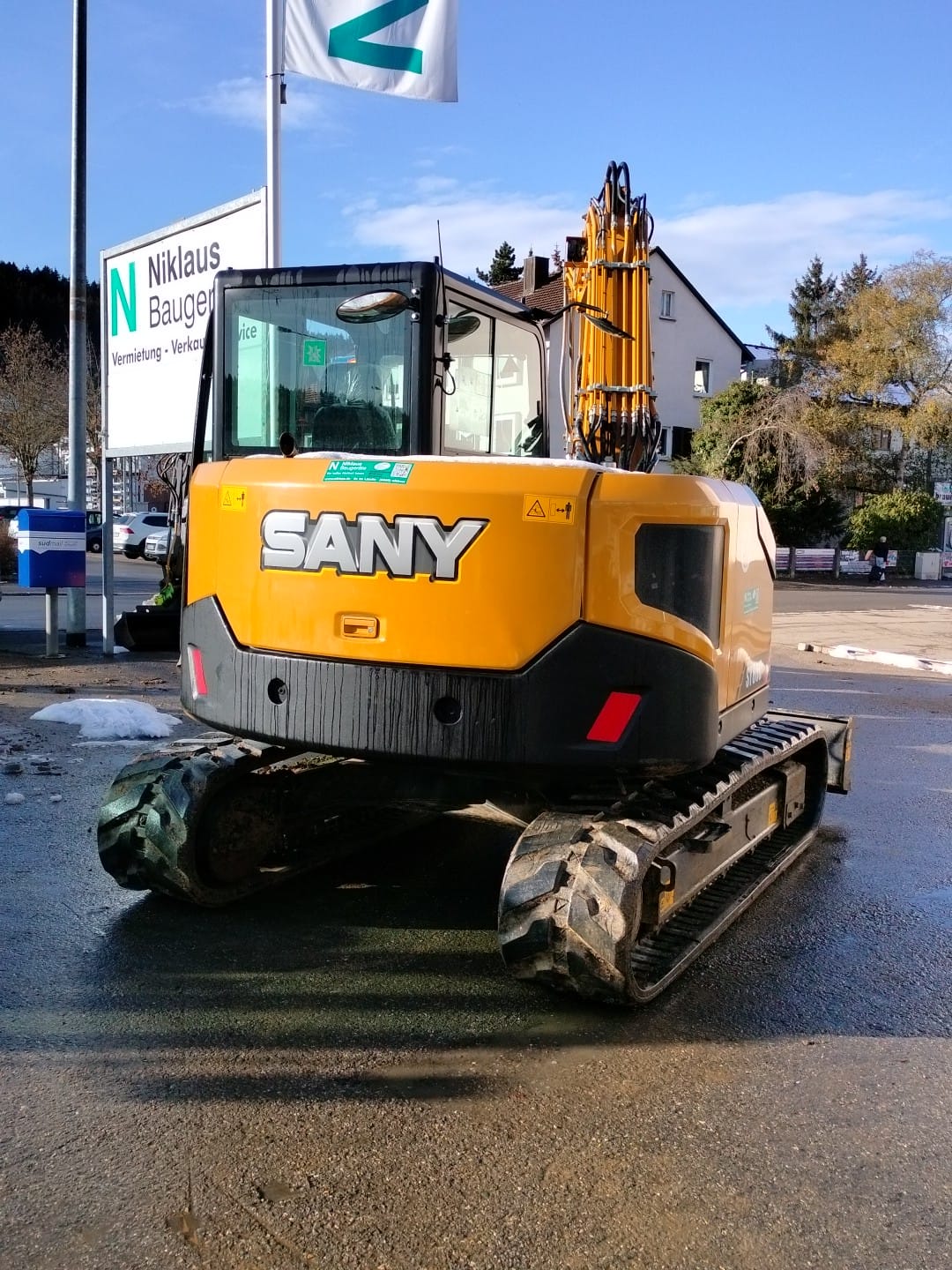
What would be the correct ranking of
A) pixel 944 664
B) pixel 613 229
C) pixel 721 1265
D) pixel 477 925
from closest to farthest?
pixel 721 1265
pixel 477 925
pixel 613 229
pixel 944 664

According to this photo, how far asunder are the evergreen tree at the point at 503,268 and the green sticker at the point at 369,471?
6538 centimetres

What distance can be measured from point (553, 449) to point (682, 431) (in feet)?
122

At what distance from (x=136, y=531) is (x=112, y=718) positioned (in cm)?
2519

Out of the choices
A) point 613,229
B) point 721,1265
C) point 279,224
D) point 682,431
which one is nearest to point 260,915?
point 721,1265

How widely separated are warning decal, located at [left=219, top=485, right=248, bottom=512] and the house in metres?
36.8

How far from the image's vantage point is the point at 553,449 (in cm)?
588

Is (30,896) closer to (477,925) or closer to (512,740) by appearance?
(477,925)

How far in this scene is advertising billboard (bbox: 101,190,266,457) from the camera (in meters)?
10.3


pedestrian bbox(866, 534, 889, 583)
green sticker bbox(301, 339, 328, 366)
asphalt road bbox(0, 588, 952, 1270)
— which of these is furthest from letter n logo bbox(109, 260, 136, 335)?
pedestrian bbox(866, 534, 889, 583)

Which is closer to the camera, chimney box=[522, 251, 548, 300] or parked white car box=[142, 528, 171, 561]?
parked white car box=[142, 528, 171, 561]

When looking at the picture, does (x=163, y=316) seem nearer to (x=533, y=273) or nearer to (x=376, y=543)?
(x=376, y=543)

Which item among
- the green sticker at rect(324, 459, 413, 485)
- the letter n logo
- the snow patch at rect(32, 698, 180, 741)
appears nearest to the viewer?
the green sticker at rect(324, 459, 413, 485)

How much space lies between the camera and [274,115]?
9.88 metres

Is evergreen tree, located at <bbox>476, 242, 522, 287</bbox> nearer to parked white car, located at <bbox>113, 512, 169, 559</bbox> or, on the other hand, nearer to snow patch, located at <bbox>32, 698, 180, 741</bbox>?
parked white car, located at <bbox>113, 512, 169, 559</bbox>
